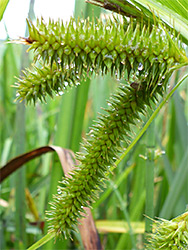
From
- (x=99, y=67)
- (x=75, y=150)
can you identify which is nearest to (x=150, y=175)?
(x=75, y=150)

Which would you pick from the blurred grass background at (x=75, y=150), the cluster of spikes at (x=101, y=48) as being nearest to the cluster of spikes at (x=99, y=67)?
the cluster of spikes at (x=101, y=48)

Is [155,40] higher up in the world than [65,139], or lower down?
higher up

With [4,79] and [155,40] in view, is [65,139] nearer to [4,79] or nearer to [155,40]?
[155,40]

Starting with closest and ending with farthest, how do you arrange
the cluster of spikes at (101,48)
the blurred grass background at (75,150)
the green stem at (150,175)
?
the cluster of spikes at (101,48) < the green stem at (150,175) < the blurred grass background at (75,150)

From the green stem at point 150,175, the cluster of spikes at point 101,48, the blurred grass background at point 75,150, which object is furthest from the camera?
the blurred grass background at point 75,150

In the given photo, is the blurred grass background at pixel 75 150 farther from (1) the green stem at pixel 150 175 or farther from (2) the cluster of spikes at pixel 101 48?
(2) the cluster of spikes at pixel 101 48

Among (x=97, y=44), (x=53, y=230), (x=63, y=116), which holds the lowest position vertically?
(x=53, y=230)

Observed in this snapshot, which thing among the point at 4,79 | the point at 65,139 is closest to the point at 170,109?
the point at 65,139
